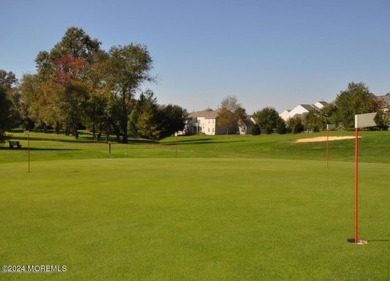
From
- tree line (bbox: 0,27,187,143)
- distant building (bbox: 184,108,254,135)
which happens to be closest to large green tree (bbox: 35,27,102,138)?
tree line (bbox: 0,27,187,143)

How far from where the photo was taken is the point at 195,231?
25.3 feet

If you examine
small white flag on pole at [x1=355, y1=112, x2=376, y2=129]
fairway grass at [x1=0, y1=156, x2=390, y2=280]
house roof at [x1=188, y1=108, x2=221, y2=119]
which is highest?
house roof at [x1=188, y1=108, x2=221, y2=119]

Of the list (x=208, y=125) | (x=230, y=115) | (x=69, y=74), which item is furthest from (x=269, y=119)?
(x=69, y=74)

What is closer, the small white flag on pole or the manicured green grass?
the manicured green grass

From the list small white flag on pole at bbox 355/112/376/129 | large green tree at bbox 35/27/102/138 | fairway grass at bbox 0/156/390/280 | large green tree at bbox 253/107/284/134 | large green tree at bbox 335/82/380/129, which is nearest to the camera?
fairway grass at bbox 0/156/390/280

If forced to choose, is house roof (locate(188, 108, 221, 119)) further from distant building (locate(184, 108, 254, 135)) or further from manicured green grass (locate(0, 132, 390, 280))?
manicured green grass (locate(0, 132, 390, 280))

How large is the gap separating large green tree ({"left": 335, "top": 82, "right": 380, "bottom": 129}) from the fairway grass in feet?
222

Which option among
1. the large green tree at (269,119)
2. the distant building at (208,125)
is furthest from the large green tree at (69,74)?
the distant building at (208,125)

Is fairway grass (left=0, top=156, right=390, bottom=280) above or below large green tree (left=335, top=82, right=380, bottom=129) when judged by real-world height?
below

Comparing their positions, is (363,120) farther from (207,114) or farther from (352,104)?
(207,114)

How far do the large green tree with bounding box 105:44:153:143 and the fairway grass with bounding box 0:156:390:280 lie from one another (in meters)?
58.1

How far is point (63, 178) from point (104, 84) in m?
57.4

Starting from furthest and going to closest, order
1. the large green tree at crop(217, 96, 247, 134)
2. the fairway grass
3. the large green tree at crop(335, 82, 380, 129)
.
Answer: the large green tree at crop(217, 96, 247, 134), the large green tree at crop(335, 82, 380, 129), the fairway grass

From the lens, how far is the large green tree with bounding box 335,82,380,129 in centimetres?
7669
